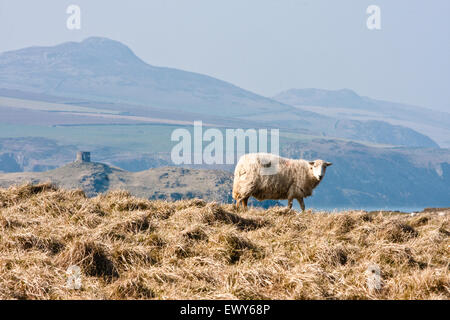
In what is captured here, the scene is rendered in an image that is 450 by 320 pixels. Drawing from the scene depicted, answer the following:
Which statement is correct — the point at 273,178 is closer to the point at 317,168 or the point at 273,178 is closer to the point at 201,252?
the point at 317,168

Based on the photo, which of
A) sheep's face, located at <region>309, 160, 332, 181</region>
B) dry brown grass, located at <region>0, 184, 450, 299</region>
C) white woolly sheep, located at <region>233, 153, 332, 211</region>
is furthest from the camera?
sheep's face, located at <region>309, 160, 332, 181</region>

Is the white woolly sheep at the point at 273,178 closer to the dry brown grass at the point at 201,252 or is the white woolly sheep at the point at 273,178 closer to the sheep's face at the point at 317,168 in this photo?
the sheep's face at the point at 317,168

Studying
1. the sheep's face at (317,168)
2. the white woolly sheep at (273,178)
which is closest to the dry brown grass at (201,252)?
the white woolly sheep at (273,178)

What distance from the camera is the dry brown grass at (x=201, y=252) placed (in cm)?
936

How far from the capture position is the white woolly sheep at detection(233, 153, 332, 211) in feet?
64.2

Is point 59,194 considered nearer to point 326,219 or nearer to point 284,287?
point 326,219

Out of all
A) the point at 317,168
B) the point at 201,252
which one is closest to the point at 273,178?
the point at 317,168

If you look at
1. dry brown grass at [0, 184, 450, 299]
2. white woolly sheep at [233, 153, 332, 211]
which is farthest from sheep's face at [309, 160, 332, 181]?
dry brown grass at [0, 184, 450, 299]

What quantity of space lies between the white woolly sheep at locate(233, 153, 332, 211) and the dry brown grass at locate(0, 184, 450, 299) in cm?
288

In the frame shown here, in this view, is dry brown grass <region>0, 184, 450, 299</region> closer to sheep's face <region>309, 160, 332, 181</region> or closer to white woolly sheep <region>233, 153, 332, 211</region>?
white woolly sheep <region>233, 153, 332, 211</region>

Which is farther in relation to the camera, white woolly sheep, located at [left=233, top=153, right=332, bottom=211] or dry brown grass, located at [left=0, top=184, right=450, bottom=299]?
white woolly sheep, located at [left=233, top=153, right=332, bottom=211]
